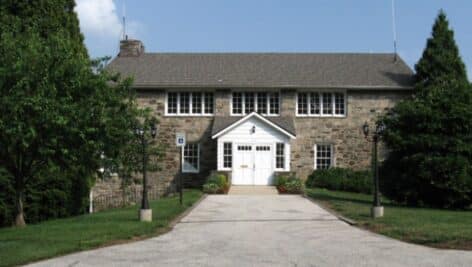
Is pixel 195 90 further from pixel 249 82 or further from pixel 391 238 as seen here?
pixel 391 238

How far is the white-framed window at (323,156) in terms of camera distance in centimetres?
3594

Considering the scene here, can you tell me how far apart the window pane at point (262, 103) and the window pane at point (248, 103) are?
0.35 meters

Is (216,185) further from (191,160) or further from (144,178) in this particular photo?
(144,178)

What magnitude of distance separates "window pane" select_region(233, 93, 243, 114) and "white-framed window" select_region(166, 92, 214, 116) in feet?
4.14

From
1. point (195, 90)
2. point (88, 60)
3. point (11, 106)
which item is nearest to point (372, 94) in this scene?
point (195, 90)

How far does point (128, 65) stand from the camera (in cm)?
3844

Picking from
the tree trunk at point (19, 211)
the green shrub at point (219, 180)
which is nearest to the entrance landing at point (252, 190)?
the green shrub at point (219, 180)

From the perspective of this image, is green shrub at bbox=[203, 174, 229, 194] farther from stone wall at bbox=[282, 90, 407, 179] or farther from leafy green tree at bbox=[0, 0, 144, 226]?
leafy green tree at bbox=[0, 0, 144, 226]

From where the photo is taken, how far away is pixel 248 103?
36.2 m

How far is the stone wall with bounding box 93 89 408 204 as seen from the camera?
35.8 meters

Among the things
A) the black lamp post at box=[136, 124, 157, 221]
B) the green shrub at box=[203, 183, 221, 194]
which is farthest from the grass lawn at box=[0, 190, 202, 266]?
the green shrub at box=[203, 183, 221, 194]

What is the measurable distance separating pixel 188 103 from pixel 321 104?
7501 millimetres

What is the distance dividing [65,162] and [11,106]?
2.87 m

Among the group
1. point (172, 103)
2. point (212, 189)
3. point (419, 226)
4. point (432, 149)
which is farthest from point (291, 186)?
point (419, 226)
